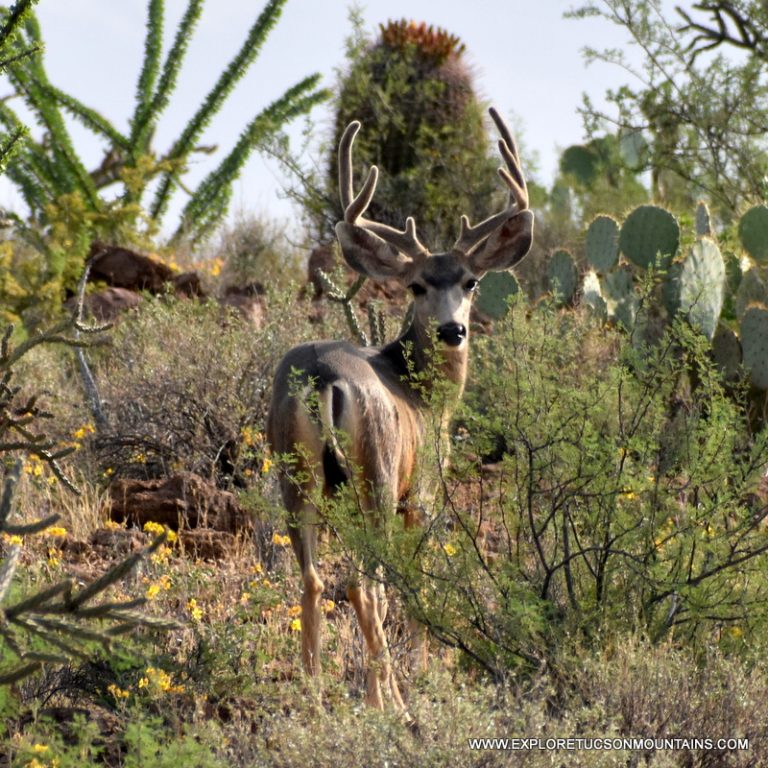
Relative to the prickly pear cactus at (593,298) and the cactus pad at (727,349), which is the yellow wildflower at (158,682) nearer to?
the prickly pear cactus at (593,298)

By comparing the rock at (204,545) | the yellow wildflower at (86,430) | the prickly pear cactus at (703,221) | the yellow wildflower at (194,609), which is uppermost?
the prickly pear cactus at (703,221)

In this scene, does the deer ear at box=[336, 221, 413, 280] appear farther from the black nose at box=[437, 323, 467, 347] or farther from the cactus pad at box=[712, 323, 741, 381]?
the cactus pad at box=[712, 323, 741, 381]

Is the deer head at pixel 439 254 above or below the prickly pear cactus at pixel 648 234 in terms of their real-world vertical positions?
below

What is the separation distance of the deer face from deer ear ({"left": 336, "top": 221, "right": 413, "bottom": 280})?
112 mm

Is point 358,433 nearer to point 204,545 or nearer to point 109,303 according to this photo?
point 204,545

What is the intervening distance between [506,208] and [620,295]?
3.44 m

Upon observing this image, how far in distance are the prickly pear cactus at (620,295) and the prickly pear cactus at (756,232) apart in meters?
0.93

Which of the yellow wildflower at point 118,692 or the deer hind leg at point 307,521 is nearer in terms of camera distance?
the yellow wildflower at point 118,692

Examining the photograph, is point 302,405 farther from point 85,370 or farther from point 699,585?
point 85,370

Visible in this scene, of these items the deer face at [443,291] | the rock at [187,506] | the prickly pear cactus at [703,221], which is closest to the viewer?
the deer face at [443,291]

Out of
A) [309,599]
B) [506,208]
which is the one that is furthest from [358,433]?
[506,208]

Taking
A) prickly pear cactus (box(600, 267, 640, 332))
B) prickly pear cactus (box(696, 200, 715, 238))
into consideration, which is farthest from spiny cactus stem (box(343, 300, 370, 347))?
prickly pear cactus (box(696, 200, 715, 238))

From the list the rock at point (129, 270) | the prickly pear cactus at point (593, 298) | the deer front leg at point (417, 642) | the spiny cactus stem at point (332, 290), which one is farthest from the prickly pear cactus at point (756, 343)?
the rock at point (129, 270)

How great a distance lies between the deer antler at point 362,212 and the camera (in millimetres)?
7516
